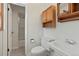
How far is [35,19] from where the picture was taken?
125 centimetres

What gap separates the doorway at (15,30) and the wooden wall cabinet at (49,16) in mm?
223

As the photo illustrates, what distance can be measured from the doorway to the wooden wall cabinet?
22 cm

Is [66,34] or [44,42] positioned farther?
[44,42]

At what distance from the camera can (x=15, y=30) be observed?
1.25 meters

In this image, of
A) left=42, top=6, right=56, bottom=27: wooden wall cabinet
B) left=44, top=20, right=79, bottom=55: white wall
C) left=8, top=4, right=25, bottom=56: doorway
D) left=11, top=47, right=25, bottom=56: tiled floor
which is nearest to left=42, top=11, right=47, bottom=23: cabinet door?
left=42, top=6, right=56, bottom=27: wooden wall cabinet

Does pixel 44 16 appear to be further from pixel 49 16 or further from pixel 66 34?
pixel 66 34

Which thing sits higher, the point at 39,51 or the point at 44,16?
the point at 44,16

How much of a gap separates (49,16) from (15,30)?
0.39m

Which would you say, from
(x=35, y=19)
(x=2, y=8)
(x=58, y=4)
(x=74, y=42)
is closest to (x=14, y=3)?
(x=2, y=8)

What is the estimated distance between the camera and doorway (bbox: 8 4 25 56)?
1227 mm

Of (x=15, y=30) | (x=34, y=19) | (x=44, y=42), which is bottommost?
(x=44, y=42)

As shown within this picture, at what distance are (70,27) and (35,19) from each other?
1.21 ft

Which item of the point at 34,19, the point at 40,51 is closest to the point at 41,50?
the point at 40,51

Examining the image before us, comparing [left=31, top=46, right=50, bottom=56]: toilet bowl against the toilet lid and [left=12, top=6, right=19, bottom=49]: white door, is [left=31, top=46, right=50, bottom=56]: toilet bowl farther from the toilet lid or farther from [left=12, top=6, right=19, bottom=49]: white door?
[left=12, top=6, right=19, bottom=49]: white door
